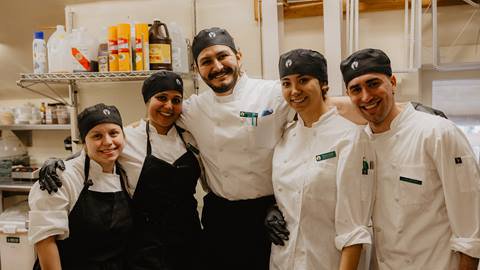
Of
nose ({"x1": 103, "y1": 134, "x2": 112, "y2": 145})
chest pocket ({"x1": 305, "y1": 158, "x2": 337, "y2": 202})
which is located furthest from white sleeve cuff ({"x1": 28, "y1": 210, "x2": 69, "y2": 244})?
chest pocket ({"x1": 305, "y1": 158, "x2": 337, "y2": 202})

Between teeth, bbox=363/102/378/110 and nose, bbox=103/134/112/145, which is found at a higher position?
teeth, bbox=363/102/378/110

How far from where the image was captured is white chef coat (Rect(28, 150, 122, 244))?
1507 millimetres

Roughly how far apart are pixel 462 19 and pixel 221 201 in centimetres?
178

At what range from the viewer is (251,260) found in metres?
1.83

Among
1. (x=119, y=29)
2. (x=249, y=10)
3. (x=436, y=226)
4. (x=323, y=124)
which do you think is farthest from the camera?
(x=249, y=10)

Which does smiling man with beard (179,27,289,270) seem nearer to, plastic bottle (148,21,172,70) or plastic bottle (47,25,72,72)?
plastic bottle (148,21,172,70)

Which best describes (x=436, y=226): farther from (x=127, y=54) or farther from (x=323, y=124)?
(x=127, y=54)

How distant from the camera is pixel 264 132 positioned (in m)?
1.79

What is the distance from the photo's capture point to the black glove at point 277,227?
1597 millimetres

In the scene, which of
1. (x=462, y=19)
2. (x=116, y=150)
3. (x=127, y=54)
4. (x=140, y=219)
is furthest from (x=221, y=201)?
(x=462, y=19)

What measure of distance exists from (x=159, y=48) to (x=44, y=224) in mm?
1219

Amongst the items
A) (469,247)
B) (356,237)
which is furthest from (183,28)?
(469,247)

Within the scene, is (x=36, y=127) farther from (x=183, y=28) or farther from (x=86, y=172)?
(x=86, y=172)

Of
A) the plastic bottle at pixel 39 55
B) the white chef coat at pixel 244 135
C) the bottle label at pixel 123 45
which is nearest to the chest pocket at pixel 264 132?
the white chef coat at pixel 244 135
